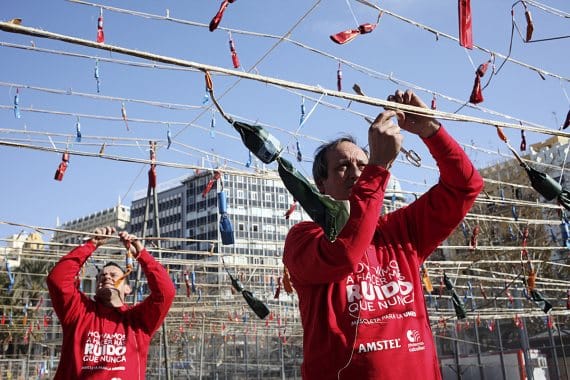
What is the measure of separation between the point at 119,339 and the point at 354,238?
106 inches

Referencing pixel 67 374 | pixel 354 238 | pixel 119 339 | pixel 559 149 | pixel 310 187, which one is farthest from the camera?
pixel 559 149

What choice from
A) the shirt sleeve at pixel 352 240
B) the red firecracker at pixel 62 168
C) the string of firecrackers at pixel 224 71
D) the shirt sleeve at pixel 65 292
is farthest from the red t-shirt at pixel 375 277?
the red firecracker at pixel 62 168

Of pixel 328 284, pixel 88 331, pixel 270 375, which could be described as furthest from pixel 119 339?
pixel 270 375

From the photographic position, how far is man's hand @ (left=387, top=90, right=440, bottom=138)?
81.6 inches

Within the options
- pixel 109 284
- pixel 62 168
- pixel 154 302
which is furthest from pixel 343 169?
pixel 62 168

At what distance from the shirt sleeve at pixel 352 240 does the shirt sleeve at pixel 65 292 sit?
253cm

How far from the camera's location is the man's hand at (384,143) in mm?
1800

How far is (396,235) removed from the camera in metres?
2.17

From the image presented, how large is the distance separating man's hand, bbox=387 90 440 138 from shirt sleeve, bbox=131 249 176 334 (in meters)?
2.62

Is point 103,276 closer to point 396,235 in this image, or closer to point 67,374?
point 67,374

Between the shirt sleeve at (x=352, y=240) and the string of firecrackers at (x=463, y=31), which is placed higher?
the string of firecrackers at (x=463, y=31)

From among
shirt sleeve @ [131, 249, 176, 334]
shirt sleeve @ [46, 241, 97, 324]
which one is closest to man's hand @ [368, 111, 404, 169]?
shirt sleeve @ [131, 249, 176, 334]

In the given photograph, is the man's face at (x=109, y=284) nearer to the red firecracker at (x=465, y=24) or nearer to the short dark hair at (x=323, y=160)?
the short dark hair at (x=323, y=160)

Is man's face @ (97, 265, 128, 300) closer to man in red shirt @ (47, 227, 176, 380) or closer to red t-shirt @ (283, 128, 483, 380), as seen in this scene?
man in red shirt @ (47, 227, 176, 380)
